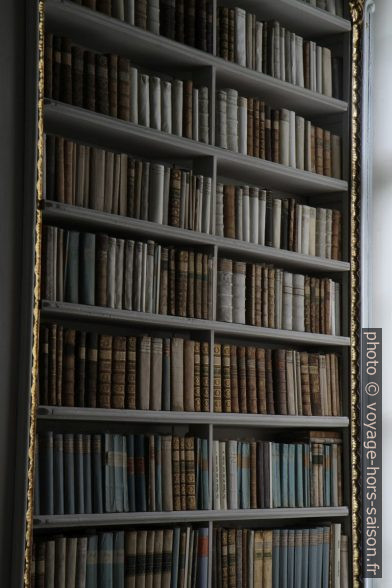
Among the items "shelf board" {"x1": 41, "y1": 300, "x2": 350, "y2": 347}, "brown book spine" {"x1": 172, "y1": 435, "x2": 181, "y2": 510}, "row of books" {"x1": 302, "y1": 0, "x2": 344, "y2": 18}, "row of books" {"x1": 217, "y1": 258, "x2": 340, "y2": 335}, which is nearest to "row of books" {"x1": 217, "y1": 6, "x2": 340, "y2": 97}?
"row of books" {"x1": 302, "y1": 0, "x2": 344, "y2": 18}

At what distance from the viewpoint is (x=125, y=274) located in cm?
349

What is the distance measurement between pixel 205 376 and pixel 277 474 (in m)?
0.54

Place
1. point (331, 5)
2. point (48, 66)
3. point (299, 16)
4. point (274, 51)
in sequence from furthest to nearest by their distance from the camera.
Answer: point (331, 5) < point (299, 16) < point (274, 51) < point (48, 66)

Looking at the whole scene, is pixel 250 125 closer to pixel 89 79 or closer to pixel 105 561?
pixel 89 79

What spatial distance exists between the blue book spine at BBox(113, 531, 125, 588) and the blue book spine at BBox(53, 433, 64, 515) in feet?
0.78

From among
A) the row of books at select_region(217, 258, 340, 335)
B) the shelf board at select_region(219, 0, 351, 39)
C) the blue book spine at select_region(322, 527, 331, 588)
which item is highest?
the shelf board at select_region(219, 0, 351, 39)

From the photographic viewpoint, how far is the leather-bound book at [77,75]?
134 inches

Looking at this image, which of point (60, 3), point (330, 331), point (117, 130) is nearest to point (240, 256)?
point (330, 331)

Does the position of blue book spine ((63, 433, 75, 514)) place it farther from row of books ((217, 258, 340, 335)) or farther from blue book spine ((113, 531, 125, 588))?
row of books ((217, 258, 340, 335))

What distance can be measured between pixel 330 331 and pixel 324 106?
926mm

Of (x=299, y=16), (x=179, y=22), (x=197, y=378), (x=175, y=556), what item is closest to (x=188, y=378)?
(x=197, y=378)

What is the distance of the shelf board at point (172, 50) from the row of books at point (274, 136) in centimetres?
7

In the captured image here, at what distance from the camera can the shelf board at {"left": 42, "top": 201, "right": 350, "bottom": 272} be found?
334 centimetres

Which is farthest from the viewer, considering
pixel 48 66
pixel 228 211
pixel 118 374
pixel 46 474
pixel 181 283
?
pixel 228 211
